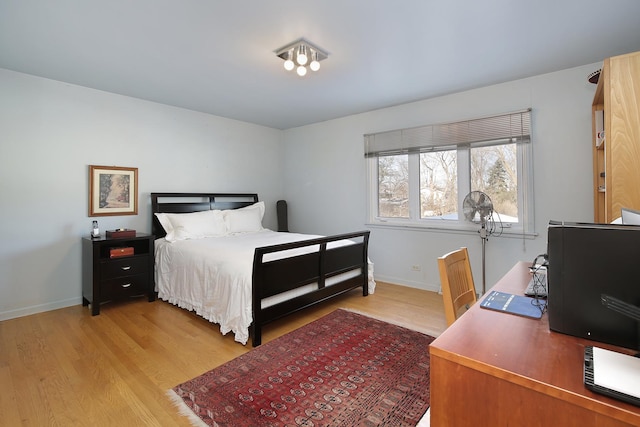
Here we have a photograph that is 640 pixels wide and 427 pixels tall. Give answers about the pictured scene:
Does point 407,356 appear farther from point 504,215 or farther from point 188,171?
point 188,171

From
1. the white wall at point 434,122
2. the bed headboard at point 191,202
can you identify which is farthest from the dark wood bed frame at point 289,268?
the white wall at point 434,122

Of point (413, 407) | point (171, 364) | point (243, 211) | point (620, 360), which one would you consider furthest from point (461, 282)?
point (243, 211)

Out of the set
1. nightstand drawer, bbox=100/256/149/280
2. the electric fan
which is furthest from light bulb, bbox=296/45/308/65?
nightstand drawer, bbox=100/256/149/280

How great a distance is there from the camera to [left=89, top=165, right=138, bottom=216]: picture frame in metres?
3.47

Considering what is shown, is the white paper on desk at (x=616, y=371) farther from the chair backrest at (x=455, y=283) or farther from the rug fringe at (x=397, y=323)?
the rug fringe at (x=397, y=323)

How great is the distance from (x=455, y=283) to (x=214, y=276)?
2073 mm

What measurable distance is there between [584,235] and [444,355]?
1.90 ft

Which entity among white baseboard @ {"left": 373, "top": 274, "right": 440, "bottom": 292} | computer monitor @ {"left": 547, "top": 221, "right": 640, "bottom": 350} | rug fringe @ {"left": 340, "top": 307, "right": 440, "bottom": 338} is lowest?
rug fringe @ {"left": 340, "top": 307, "right": 440, "bottom": 338}

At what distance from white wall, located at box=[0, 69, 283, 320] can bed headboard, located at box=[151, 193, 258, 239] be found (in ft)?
0.39

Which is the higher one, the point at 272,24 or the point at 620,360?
the point at 272,24

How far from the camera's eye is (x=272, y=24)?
2.18 metres

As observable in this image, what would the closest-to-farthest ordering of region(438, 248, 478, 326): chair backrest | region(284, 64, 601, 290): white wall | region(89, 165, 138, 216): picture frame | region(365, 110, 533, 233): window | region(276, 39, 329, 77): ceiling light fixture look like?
region(438, 248, 478, 326): chair backrest, region(276, 39, 329, 77): ceiling light fixture, region(284, 64, 601, 290): white wall, region(365, 110, 533, 233): window, region(89, 165, 138, 216): picture frame

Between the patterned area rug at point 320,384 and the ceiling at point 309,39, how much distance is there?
2.44 m

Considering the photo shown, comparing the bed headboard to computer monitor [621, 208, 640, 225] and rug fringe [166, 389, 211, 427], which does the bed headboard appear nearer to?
rug fringe [166, 389, 211, 427]
